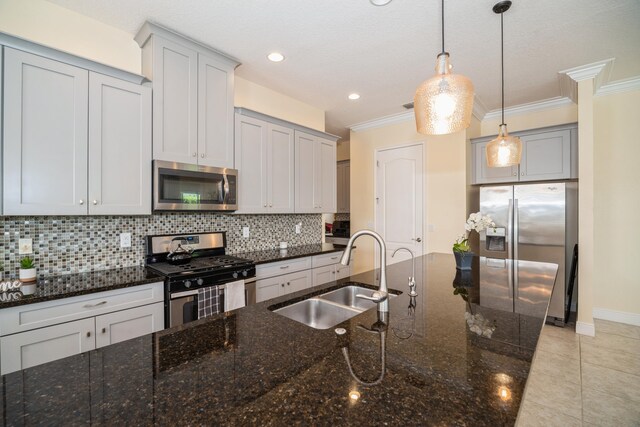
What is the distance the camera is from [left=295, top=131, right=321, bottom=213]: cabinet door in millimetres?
3533

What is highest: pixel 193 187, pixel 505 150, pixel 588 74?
pixel 588 74

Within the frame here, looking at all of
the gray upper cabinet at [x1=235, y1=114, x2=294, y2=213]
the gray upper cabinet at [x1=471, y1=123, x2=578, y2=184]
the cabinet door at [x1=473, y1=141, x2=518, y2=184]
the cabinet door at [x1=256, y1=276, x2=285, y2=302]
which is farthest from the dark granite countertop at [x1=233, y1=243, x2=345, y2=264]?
the gray upper cabinet at [x1=471, y1=123, x2=578, y2=184]

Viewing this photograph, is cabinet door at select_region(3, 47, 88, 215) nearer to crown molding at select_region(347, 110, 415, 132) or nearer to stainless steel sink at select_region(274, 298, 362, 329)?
stainless steel sink at select_region(274, 298, 362, 329)

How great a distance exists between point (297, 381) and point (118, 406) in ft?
1.36

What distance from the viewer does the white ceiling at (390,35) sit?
6.81ft

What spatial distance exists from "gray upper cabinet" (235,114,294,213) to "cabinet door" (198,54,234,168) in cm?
13

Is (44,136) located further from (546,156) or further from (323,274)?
(546,156)

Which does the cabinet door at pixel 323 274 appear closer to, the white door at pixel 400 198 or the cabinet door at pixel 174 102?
the white door at pixel 400 198

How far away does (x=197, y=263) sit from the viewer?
8.05 ft

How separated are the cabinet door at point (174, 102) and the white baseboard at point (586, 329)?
4.24 m

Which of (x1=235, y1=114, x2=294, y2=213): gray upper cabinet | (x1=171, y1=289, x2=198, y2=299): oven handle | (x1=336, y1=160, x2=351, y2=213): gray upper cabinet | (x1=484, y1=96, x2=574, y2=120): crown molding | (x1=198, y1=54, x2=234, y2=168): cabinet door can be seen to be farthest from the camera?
(x1=336, y1=160, x2=351, y2=213): gray upper cabinet

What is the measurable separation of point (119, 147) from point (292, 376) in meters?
2.11

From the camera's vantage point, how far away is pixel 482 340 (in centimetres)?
103

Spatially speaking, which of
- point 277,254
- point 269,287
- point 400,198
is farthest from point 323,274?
point 400,198
